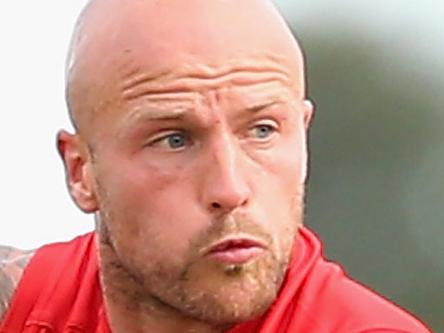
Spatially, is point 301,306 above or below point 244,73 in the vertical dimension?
below

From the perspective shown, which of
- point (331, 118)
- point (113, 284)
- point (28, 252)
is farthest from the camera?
point (331, 118)

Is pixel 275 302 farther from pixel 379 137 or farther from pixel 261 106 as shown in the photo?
pixel 379 137

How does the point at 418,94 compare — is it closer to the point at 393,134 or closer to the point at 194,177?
the point at 393,134

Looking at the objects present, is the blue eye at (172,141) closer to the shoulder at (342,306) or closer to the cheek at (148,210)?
the cheek at (148,210)

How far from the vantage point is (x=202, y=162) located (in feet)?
4.62

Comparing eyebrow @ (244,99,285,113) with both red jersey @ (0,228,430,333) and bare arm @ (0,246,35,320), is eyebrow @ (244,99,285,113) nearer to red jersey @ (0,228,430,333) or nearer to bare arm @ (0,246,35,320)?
red jersey @ (0,228,430,333)

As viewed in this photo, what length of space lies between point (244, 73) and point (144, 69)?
94 mm

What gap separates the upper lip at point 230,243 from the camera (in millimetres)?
1396

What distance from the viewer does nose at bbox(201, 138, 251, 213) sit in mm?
1380

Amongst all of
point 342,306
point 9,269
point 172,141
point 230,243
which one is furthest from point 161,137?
point 9,269

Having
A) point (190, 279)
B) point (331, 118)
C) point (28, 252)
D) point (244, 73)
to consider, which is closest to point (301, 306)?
point (190, 279)

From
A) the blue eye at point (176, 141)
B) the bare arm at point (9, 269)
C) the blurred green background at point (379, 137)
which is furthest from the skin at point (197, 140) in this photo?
the blurred green background at point (379, 137)

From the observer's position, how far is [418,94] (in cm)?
276

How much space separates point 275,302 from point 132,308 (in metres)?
0.16
